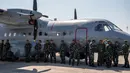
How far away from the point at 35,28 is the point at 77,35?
3729 mm

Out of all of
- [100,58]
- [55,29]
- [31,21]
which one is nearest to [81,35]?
[100,58]

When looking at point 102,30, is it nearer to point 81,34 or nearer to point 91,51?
point 81,34

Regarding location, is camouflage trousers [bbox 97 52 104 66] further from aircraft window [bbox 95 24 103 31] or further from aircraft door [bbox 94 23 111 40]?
aircraft window [bbox 95 24 103 31]

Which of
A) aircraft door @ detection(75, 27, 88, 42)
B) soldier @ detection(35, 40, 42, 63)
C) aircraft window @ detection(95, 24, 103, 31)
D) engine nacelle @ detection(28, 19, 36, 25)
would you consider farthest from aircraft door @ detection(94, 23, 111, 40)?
engine nacelle @ detection(28, 19, 36, 25)

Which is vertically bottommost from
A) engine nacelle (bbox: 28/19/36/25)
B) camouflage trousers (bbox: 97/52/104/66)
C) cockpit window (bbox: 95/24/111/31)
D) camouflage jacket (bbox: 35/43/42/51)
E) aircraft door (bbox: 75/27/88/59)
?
camouflage trousers (bbox: 97/52/104/66)

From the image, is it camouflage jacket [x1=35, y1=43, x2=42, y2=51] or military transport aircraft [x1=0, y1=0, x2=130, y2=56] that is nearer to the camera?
military transport aircraft [x1=0, y1=0, x2=130, y2=56]

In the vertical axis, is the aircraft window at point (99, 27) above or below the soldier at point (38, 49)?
above

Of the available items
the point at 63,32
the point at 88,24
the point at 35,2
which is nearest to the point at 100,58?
the point at 88,24

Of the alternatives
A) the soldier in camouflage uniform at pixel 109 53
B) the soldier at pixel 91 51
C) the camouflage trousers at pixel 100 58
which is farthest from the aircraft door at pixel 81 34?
the soldier in camouflage uniform at pixel 109 53

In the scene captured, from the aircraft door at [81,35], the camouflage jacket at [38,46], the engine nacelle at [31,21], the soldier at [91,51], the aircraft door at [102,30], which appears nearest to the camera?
the soldier at [91,51]

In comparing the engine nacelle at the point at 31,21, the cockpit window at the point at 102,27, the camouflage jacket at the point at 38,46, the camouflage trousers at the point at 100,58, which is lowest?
the camouflage trousers at the point at 100,58

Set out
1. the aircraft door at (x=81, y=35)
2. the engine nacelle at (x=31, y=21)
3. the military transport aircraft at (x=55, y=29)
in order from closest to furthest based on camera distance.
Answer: the military transport aircraft at (x=55, y=29) < the aircraft door at (x=81, y=35) < the engine nacelle at (x=31, y=21)

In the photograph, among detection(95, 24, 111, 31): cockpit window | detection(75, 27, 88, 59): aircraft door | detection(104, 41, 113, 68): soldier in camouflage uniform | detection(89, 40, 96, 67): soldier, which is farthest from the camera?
detection(75, 27, 88, 59): aircraft door

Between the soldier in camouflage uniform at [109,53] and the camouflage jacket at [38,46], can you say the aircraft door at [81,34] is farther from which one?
the camouflage jacket at [38,46]
